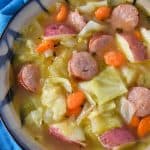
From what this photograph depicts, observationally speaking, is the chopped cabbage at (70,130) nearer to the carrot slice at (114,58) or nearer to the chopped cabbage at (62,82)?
the chopped cabbage at (62,82)

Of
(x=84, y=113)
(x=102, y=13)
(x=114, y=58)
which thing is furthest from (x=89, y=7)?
(x=84, y=113)

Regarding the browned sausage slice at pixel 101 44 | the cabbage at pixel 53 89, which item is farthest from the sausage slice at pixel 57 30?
the cabbage at pixel 53 89

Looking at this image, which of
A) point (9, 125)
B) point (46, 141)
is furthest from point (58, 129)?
point (9, 125)

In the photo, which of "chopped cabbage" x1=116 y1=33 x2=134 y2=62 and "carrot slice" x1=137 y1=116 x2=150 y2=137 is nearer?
"carrot slice" x1=137 y1=116 x2=150 y2=137

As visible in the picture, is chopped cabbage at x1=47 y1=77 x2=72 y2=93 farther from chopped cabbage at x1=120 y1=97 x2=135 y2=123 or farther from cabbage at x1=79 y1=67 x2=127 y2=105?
chopped cabbage at x1=120 y1=97 x2=135 y2=123

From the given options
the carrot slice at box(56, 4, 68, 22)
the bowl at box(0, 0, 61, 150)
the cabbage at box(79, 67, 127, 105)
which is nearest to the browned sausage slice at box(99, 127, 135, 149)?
the cabbage at box(79, 67, 127, 105)

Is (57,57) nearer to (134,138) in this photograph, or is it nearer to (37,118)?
(37,118)

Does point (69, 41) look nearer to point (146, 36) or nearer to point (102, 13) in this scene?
point (102, 13)

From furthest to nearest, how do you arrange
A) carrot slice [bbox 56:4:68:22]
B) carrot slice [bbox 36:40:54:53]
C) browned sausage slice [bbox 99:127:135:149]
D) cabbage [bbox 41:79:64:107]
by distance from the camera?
1. carrot slice [bbox 56:4:68:22]
2. carrot slice [bbox 36:40:54:53]
3. cabbage [bbox 41:79:64:107]
4. browned sausage slice [bbox 99:127:135:149]
